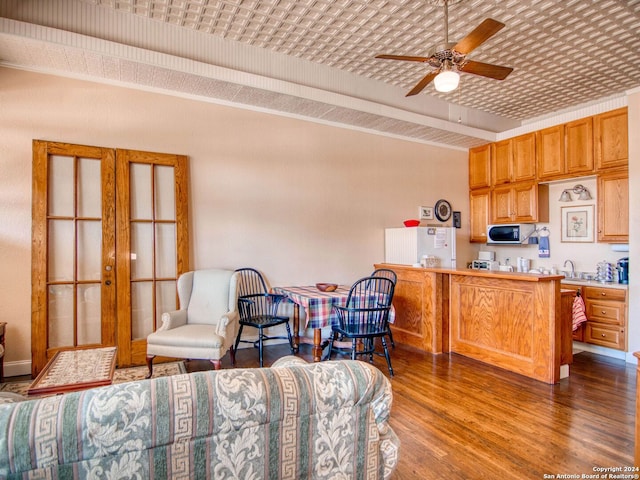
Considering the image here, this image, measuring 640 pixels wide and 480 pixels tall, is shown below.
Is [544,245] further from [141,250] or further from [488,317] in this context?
[141,250]

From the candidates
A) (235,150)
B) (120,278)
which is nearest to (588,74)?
(235,150)

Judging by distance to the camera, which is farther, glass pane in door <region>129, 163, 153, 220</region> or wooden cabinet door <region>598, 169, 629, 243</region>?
wooden cabinet door <region>598, 169, 629, 243</region>

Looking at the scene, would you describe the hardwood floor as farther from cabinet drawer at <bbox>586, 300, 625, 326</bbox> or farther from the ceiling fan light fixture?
the ceiling fan light fixture

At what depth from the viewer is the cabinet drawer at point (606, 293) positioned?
4.15 meters

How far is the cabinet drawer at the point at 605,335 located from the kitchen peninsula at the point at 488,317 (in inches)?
44.2

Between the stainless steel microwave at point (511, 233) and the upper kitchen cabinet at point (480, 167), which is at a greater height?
the upper kitchen cabinet at point (480, 167)

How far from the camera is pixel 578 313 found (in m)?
4.36

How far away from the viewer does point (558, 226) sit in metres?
5.31

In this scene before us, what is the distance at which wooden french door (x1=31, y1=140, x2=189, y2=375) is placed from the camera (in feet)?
11.3

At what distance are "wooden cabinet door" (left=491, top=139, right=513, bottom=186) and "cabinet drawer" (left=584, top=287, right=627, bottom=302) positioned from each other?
6.40 feet

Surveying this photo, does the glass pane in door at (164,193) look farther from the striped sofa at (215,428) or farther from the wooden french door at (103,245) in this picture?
the striped sofa at (215,428)

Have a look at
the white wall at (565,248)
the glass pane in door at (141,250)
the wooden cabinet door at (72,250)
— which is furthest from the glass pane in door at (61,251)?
the white wall at (565,248)

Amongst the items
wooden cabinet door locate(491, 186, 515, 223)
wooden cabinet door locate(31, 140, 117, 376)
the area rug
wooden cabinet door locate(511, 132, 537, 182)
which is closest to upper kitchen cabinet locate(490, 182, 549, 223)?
wooden cabinet door locate(491, 186, 515, 223)

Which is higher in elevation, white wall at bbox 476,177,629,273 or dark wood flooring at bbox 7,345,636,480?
white wall at bbox 476,177,629,273
